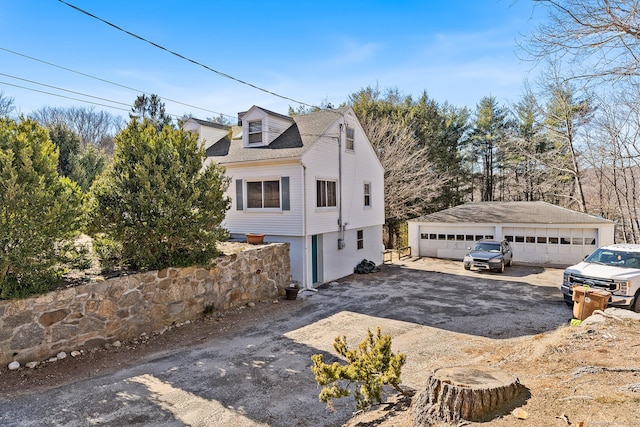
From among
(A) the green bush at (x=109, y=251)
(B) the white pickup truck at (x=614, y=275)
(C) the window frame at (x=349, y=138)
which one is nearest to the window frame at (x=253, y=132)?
(C) the window frame at (x=349, y=138)

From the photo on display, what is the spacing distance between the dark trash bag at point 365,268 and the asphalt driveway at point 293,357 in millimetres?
2691

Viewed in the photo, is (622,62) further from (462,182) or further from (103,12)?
(462,182)

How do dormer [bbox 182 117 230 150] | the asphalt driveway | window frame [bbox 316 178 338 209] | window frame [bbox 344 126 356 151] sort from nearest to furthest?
the asphalt driveway
window frame [bbox 316 178 338 209]
window frame [bbox 344 126 356 151]
dormer [bbox 182 117 230 150]

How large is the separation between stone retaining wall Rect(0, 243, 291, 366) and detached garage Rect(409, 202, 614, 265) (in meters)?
13.4

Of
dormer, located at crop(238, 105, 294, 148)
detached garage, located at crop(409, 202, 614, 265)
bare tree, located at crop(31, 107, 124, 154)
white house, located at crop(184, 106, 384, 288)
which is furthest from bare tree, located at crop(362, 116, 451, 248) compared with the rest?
bare tree, located at crop(31, 107, 124, 154)

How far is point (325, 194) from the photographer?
15469 mm

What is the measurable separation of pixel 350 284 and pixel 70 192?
34.2ft

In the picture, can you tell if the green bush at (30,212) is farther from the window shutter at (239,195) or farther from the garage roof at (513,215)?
the garage roof at (513,215)

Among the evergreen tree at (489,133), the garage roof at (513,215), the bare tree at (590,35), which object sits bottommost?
the garage roof at (513,215)

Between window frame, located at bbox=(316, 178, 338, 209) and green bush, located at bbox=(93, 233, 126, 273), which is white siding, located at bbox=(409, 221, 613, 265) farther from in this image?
green bush, located at bbox=(93, 233, 126, 273)

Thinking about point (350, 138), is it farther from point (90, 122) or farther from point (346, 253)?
point (90, 122)

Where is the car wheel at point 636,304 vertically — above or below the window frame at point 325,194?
below

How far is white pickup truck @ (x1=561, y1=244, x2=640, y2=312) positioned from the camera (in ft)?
31.7

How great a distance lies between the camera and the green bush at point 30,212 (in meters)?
6.33
